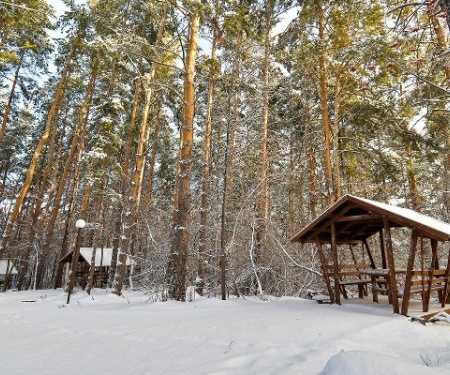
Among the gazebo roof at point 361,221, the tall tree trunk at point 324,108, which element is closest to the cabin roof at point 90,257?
the tall tree trunk at point 324,108

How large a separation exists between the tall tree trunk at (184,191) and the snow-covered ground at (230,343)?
1.55 metres

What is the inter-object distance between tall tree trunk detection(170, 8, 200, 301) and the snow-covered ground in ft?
5.10

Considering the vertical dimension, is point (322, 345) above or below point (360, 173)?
below

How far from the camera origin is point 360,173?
15.6m

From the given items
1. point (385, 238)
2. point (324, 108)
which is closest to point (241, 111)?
point (324, 108)

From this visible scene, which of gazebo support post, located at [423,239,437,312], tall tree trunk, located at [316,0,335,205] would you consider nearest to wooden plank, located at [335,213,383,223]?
gazebo support post, located at [423,239,437,312]

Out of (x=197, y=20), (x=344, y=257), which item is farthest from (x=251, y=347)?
(x=344, y=257)

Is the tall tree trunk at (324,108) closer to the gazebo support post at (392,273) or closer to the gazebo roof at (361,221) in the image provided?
the gazebo roof at (361,221)

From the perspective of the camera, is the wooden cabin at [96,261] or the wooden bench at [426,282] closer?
the wooden bench at [426,282]

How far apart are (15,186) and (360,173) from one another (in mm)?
28415

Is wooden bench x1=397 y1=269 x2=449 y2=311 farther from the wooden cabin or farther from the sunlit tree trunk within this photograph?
the wooden cabin

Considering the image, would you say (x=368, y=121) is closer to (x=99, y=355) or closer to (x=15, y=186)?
(x=99, y=355)

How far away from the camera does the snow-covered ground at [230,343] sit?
3.45 meters

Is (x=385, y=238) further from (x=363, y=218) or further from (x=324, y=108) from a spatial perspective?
(x=324, y=108)
